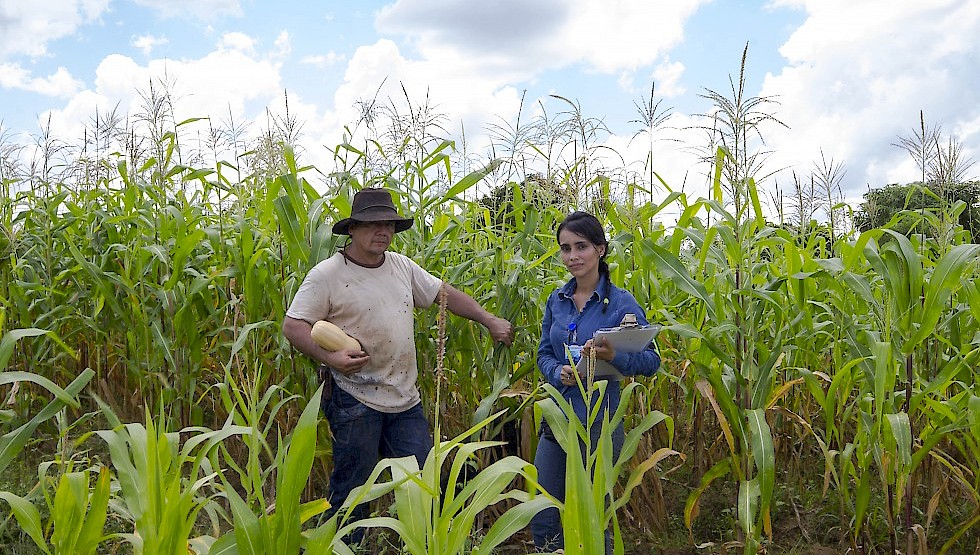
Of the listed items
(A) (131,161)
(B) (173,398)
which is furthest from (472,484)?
(A) (131,161)

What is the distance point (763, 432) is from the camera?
275 cm

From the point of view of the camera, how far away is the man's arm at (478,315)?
350cm

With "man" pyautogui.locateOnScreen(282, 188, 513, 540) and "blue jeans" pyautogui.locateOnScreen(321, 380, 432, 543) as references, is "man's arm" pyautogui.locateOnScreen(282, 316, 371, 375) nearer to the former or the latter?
"man" pyautogui.locateOnScreen(282, 188, 513, 540)

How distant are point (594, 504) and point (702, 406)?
232cm

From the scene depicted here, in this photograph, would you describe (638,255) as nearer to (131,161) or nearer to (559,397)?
(559,397)

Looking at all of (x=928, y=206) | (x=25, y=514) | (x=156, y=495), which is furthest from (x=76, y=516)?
(x=928, y=206)

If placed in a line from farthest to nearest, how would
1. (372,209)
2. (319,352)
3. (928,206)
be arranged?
(928,206)
(372,209)
(319,352)

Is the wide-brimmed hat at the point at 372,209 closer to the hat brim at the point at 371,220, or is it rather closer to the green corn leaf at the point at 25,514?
the hat brim at the point at 371,220

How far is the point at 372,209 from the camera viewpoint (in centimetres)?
347

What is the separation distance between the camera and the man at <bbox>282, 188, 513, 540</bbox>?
136 inches

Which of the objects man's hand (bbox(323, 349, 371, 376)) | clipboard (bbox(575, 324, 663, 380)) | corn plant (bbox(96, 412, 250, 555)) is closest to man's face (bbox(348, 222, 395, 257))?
man's hand (bbox(323, 349, 371, 376))

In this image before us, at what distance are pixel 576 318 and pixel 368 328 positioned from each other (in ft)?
3.34

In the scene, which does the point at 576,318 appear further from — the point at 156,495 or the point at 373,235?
the point at 156,495

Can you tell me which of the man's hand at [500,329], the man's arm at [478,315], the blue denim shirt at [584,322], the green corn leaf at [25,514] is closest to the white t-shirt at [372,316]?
the man's arm at [478,315]
